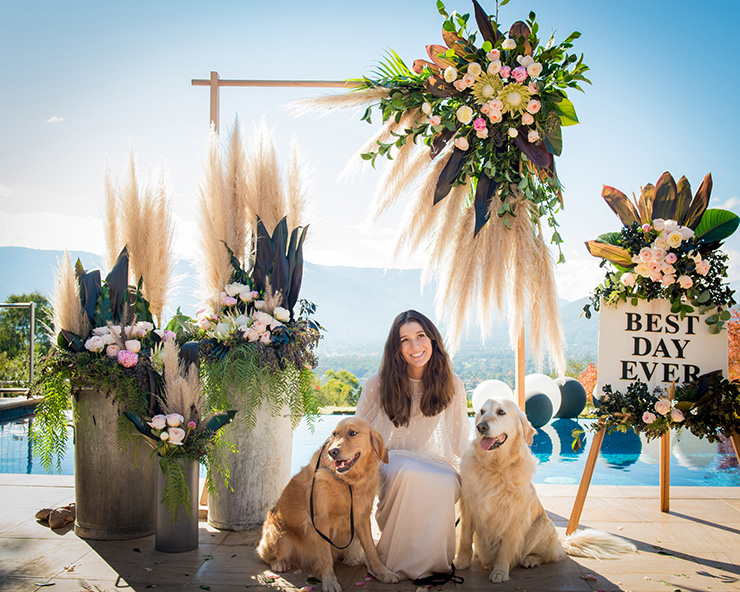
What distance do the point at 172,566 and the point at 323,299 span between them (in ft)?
86.5

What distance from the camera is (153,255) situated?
3.23m

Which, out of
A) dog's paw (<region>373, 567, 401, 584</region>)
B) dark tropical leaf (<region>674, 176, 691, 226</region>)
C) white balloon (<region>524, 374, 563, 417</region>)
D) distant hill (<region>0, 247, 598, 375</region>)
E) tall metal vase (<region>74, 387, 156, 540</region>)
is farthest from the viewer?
distant hill (<region>0, 247, 598, 375</region>)

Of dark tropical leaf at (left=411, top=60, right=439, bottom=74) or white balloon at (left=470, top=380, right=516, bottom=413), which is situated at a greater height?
dark tropical leaf at (left=411, top=60, right=439, bottom=74)

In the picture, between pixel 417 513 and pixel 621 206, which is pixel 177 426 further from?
pixel 621 206

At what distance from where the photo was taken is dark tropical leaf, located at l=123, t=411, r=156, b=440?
2582mm

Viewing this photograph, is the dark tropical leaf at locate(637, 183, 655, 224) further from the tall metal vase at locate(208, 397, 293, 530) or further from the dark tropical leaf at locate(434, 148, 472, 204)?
the tall metal vase at locate(208, 397, 293, 530)

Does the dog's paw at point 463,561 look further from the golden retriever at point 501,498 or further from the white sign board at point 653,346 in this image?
the white sign board at point 653,346

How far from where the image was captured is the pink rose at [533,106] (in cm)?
313

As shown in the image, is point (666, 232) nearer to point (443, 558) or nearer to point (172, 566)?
point (443, 558)

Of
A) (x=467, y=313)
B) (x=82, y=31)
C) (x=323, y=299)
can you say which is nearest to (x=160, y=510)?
(x=467, y=313)

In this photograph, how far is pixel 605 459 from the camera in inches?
237

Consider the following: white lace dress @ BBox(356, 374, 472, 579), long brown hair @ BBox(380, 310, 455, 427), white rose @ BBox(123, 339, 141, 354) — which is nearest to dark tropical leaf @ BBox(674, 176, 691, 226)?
long brown hair @ BBox(380, 310, 455, 427)

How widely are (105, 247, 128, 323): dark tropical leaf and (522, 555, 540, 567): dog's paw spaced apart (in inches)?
89.3

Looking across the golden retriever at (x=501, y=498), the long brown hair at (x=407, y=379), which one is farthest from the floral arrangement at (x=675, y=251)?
the golden retriever at (x=501, y=498)
